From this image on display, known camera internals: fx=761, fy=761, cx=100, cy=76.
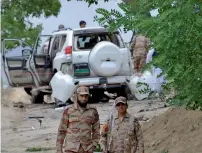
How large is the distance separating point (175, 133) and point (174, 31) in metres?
6.08

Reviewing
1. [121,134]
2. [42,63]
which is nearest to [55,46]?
[42,63]

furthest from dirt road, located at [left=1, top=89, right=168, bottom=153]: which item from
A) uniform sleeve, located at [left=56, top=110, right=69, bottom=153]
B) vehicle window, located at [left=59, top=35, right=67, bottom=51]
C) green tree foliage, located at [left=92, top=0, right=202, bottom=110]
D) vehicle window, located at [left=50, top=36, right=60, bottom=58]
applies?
green tree foliage, located at [left=92, top=0, right=202, bottom=110]

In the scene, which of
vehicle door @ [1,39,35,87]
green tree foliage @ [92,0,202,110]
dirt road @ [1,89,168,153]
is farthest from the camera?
vehicle door @ [1,39,35,87]

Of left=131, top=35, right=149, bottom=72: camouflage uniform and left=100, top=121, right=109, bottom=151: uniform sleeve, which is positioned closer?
left=100, top=121, right=109, bottom=151: uniform sleeve

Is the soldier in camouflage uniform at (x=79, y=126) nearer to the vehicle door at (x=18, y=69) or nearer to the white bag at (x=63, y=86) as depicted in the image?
the white bag at (x=63, y=86)

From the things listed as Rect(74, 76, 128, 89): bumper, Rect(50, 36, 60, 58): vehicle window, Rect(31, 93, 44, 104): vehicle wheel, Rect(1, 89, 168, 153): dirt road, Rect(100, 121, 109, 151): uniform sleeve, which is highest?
Rect(50, 36, 60, 58): vehicle window

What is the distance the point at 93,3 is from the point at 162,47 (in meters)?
2.55

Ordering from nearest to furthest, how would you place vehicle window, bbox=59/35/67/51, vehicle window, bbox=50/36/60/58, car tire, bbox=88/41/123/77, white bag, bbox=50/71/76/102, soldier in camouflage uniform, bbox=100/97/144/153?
soldier in camouflage uniform, bbox=100/97/144/153
white bag, bbox=50/71/76/102
car tire, bbox=88/41/123/77
vehicle window, bbox=59/35/67/51
vehicle window, bbox=50/36/60/58

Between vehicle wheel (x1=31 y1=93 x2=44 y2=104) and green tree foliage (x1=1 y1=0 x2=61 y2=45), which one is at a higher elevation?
green tree foliage (x1=1 y1=0 x2=61 y2=45)

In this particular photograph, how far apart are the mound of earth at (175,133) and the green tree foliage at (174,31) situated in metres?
3.79

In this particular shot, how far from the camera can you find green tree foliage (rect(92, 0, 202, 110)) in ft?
18.2

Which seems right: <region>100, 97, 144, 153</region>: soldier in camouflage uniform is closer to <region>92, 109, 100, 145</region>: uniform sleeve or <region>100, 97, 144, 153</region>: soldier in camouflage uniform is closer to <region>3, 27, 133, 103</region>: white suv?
<region>92, 109, 100, 145</region>: uniform sleeve

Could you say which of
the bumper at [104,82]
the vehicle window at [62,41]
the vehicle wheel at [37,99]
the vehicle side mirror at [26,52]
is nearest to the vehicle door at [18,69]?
the vehicle side mirror at [26,52]

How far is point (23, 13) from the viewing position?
3319 cm
